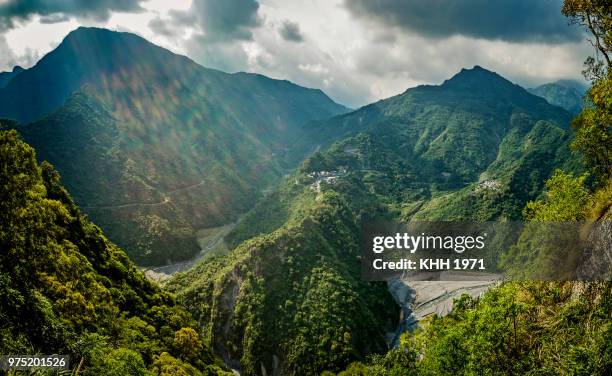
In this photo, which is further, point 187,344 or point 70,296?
point 187,344

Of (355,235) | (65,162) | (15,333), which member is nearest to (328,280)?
(355,235)

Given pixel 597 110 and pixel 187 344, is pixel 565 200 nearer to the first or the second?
pixel 597 110

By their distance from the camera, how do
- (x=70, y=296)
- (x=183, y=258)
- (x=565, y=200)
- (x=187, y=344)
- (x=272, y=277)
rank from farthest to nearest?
1. (x=183, y=258)
2. (x=272, y=277)
3. (x=187, y=344)
4. (x=70, y=296)
5. (x=565, y=200)

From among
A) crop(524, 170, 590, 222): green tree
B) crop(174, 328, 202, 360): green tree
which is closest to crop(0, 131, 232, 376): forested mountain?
crop(174, 328, 202, 360): green tree

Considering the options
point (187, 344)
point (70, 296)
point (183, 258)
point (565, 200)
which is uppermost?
point (565, 200)

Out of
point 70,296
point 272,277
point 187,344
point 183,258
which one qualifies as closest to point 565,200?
point 70,296

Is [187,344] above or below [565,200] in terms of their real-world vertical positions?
below

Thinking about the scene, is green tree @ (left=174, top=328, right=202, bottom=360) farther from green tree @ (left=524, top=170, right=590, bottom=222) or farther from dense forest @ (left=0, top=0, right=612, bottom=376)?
green tree @ (left=524, top=170, right=590, bottom=222)

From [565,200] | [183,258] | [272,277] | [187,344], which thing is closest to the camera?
[565,200]

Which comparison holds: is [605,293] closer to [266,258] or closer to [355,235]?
[266,258]
